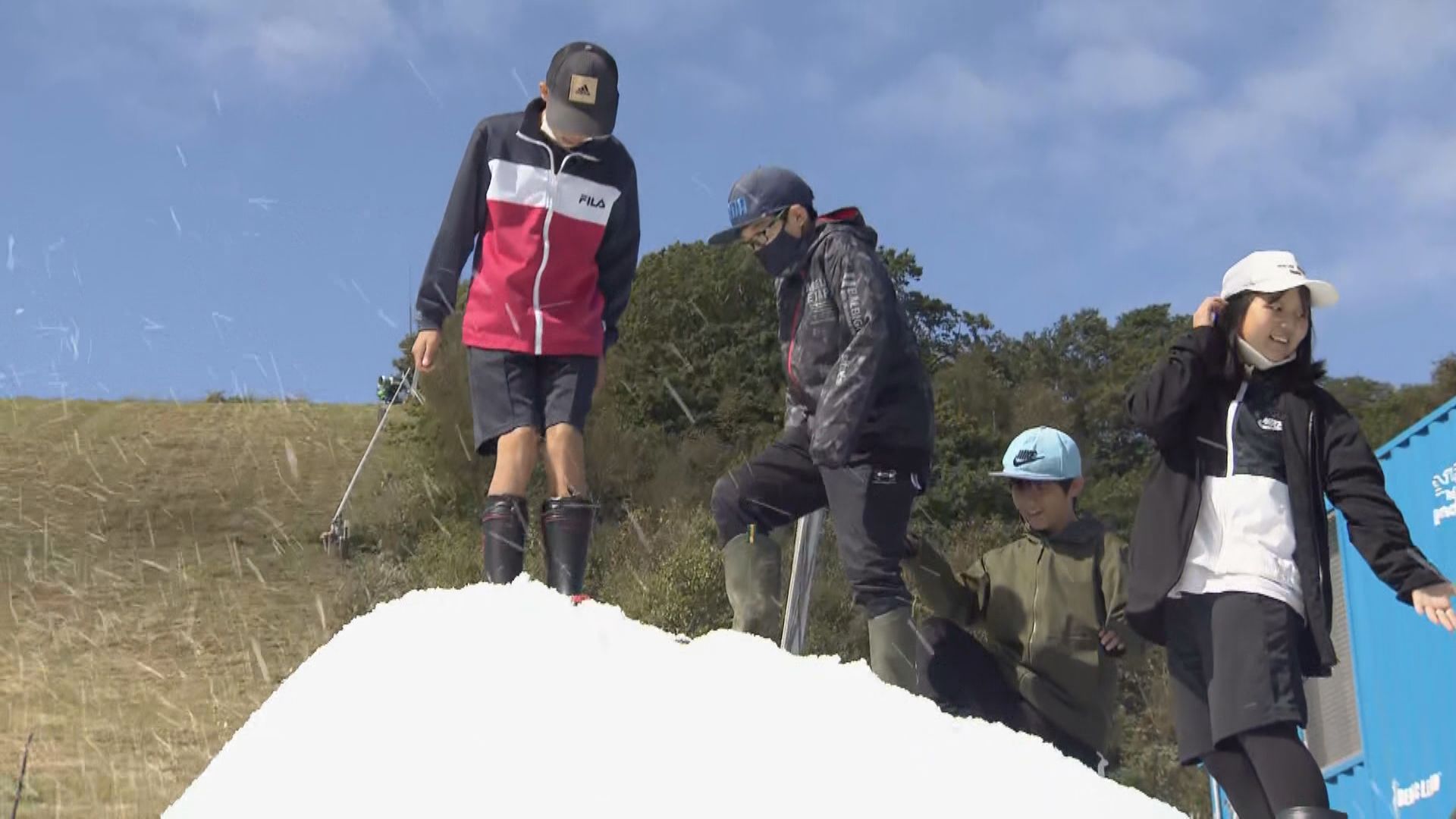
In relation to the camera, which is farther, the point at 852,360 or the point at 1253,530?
the point at 852,360

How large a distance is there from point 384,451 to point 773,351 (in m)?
13.6

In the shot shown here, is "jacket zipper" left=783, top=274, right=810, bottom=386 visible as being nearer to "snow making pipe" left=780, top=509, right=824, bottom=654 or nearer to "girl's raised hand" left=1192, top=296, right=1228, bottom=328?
"snow making pipe" left=780, top=509, right=824, bottom=654

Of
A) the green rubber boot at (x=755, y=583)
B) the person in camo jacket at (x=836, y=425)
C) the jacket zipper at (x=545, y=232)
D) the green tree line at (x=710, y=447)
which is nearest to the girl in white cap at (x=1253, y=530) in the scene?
the person in camo jacket at (x=836, y=425)

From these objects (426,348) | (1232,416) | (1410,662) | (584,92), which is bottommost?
(1410,662)

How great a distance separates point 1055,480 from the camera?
4.88 meters

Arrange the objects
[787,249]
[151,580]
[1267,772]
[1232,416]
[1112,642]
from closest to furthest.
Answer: [1267,772], [1232,416], [1112,642], [787,249], [151,580]

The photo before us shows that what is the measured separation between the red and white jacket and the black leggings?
2.27 metres

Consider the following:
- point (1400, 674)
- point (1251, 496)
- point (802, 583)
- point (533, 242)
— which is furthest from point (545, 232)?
point (1400, 674)

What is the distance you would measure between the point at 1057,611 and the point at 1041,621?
0.20 feet

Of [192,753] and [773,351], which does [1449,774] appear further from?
[773,351]

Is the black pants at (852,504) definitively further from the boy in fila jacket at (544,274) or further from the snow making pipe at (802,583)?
the boy in fila jacket at (544,274)

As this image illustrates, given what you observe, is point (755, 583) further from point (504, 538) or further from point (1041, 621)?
point (1041, 621)

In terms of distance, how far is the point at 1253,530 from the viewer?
3.44 m

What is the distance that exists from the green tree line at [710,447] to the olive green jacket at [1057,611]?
47.9 feet
